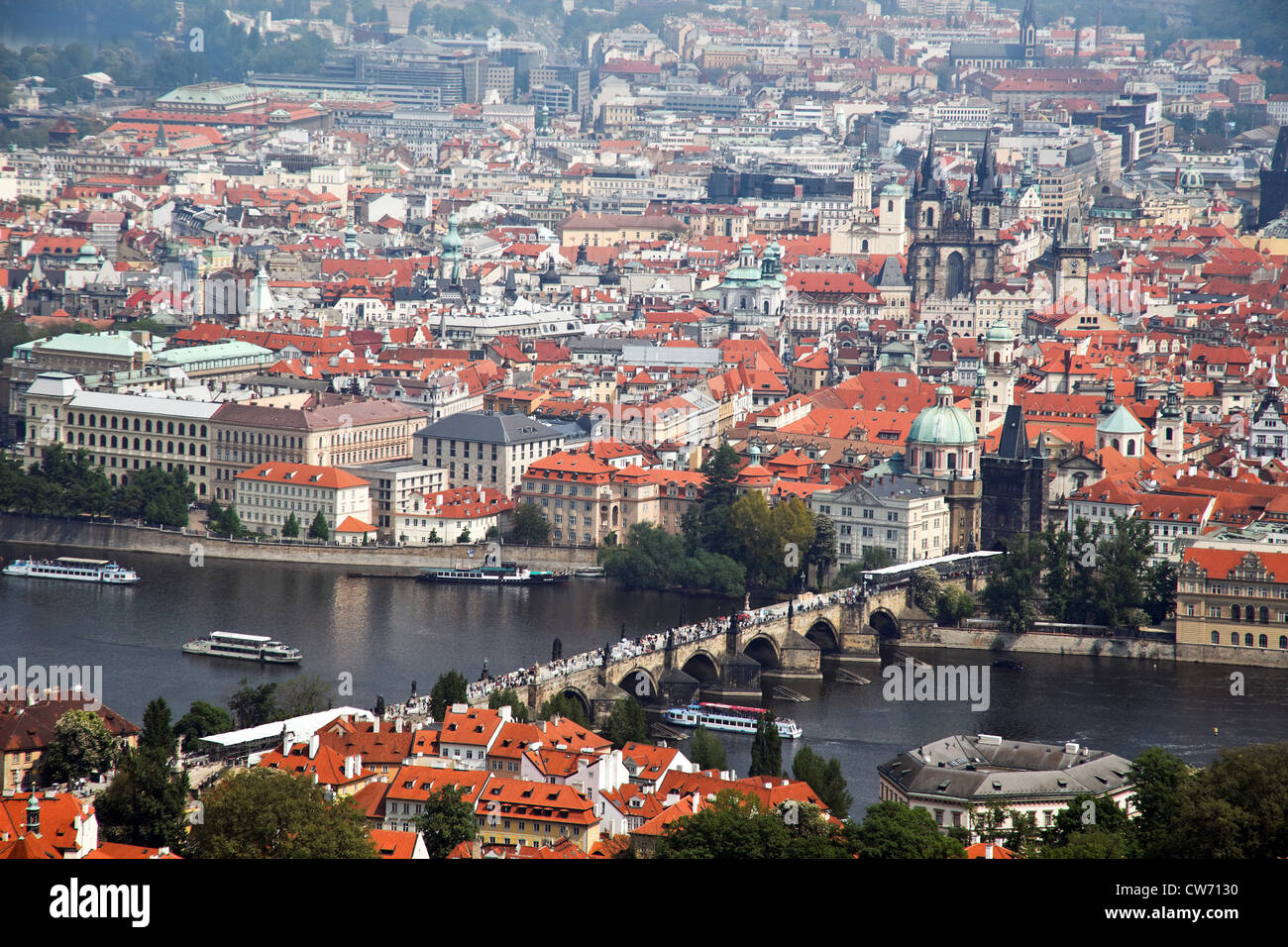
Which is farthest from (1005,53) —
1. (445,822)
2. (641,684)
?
(445,822)

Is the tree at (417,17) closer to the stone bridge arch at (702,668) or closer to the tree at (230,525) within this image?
the tree at (230,525)

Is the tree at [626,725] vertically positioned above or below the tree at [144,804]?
below

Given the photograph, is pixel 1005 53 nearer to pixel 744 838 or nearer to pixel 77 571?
pixel 77 571

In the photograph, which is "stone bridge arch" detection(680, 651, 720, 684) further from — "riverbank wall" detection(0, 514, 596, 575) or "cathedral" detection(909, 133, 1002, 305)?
"cathedral" detection(909, 133, 1002, 305)

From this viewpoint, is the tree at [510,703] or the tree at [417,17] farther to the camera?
the tree at [417,17]

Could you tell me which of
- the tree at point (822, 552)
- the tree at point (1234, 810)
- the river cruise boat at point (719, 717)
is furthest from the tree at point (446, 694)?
the tree at point (822, 552)
